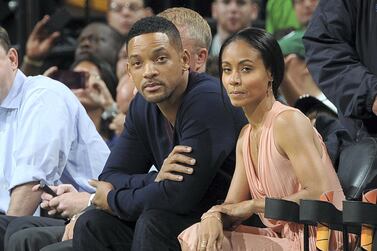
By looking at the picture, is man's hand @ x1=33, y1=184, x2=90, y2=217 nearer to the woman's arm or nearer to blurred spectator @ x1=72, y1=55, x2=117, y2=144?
the woman's arm

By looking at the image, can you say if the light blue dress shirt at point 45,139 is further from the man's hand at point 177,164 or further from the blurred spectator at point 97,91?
the blurred spectator at point 97,91

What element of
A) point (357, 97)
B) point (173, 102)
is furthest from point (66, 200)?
point (357, 97)

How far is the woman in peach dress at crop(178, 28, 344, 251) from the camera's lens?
14.9 ft

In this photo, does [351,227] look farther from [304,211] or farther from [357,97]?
[357,97]

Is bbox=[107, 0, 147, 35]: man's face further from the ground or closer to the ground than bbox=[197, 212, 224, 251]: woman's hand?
further from the ground

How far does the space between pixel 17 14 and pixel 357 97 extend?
460 centimetres

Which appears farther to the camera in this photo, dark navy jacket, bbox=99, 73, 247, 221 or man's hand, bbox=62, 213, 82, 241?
man's hand, bbox=62, 213, 82, 241

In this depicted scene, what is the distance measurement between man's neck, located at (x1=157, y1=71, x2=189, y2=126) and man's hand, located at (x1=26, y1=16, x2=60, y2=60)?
336cm

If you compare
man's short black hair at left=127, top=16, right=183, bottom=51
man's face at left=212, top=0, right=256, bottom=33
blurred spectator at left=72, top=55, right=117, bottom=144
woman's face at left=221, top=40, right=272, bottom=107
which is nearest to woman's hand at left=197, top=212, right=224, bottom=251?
woman's face at left=221, top=40, right=272, bottom=107

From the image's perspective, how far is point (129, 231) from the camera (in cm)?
511

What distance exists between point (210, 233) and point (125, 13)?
499cm

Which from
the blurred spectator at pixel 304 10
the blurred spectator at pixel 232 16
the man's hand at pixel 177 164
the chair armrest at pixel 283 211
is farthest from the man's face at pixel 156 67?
the blurred spectator at pixel 232 16

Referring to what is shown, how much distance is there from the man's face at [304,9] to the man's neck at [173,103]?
9.99 feet

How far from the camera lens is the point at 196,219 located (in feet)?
16.4
